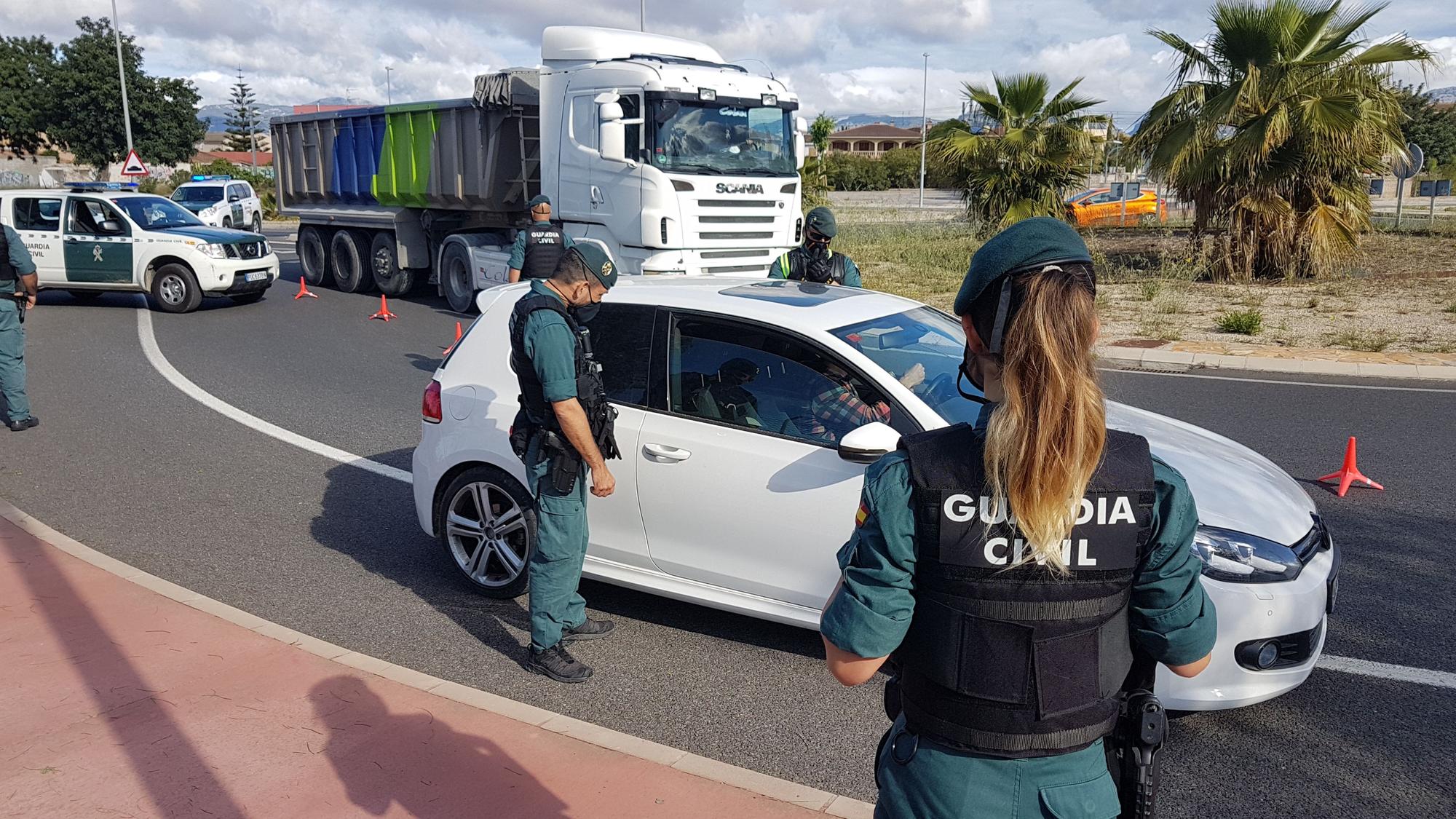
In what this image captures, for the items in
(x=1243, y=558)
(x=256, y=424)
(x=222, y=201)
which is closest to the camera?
(x=1243, y=558)

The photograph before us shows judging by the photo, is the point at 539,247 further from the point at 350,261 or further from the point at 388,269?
the point at 350,261

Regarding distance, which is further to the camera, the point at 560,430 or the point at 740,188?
the point at 740,188

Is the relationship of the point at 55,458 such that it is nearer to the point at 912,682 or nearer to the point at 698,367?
the point at 698,367

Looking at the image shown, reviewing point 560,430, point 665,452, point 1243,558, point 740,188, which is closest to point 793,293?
point 665,452

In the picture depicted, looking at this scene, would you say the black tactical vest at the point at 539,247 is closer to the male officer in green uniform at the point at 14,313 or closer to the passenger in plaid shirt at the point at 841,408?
the male officer in green uniform at the point at 14,313

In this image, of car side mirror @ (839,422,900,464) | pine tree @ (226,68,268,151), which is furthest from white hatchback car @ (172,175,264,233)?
pine tree @ (226,68,268,151)

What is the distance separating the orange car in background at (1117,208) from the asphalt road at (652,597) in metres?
24.7

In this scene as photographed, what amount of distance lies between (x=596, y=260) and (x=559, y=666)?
1.67m

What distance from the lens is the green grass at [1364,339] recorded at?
1209 cm

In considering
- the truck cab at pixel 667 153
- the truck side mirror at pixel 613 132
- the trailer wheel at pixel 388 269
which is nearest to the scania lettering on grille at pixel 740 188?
the truck cab at pixel 667 153

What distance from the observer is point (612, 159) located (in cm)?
1284

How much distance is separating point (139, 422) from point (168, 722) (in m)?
6.06

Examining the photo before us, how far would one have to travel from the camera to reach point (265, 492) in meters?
7.20

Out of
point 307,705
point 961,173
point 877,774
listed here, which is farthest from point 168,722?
point 961,173
